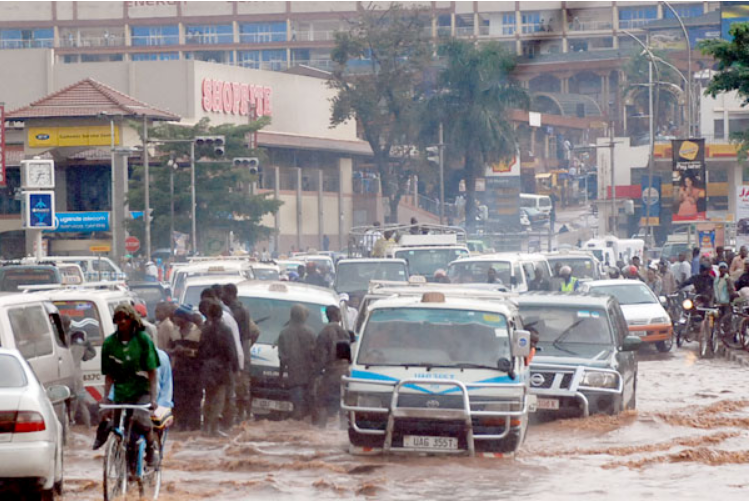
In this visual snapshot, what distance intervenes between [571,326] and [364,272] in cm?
1296

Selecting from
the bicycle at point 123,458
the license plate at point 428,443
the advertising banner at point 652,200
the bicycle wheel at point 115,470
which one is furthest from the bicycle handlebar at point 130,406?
the advertising banner at point 652,200

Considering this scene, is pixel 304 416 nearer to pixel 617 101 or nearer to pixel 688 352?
pixel 688 352

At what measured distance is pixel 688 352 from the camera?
29984 millimetres

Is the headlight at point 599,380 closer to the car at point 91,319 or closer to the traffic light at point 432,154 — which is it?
the car at point 91,319

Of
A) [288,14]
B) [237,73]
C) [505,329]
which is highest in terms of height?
[288,14]

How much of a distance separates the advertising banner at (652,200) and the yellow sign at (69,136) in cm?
2481

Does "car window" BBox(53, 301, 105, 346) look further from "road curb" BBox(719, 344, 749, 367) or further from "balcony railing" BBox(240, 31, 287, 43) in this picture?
"balcony railing" BBox(240, 31, 287, 43)

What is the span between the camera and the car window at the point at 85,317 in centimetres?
1780

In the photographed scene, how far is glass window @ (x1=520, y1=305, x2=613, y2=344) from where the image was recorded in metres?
18.6

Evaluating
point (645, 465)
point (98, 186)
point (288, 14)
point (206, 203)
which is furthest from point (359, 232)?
point (288, 14)

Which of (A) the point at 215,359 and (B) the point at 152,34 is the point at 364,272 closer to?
(A) the point at 215,359

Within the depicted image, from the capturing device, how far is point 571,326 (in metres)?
18.8

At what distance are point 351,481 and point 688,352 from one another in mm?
17250

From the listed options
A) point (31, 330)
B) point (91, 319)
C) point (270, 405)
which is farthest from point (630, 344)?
point (31, 330)
